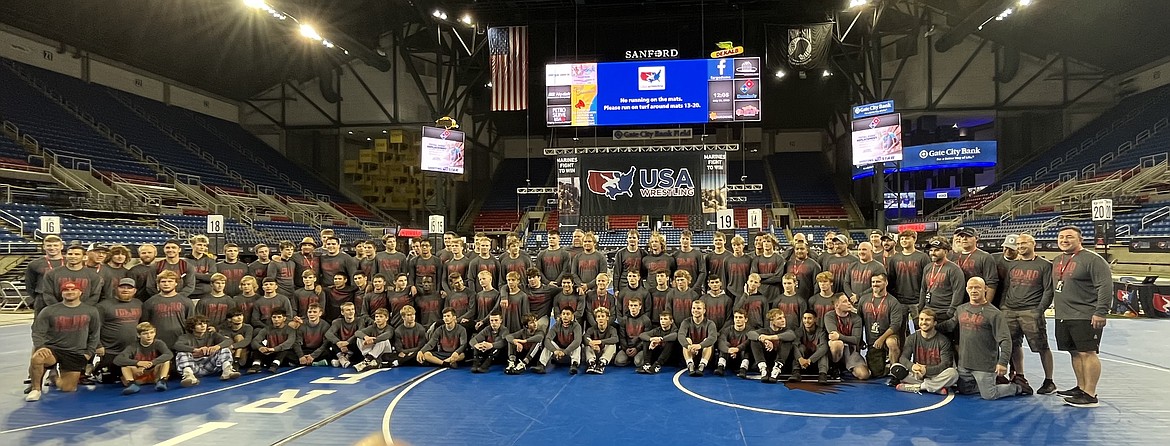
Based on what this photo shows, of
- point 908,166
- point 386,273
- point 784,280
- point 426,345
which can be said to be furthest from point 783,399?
point 908,166

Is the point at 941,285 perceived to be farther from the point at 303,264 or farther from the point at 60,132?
the point at 60,132

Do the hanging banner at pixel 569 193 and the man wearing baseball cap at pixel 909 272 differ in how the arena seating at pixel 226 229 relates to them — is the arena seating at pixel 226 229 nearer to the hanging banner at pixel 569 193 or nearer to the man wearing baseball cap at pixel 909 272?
the hanging banner at pixel 569 193

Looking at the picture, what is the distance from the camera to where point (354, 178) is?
103 ft

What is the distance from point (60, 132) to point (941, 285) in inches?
1085

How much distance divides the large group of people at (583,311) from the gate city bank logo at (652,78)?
11.4 meters

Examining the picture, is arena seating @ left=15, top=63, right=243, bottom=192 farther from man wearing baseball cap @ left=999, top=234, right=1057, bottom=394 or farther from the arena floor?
man wearing baseball cap @ left=999, top=234, right=1057, bottom=394

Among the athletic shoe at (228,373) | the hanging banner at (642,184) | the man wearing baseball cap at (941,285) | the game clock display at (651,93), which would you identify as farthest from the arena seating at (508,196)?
the man wearing baseball cap at (941,285)

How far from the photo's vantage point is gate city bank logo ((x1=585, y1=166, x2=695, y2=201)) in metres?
15.8

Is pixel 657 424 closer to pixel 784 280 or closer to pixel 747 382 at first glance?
pixel 747 382

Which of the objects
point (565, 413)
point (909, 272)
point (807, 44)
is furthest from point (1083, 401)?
point (807, 44)

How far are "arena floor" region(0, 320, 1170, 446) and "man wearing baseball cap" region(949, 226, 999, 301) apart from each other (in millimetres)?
1319

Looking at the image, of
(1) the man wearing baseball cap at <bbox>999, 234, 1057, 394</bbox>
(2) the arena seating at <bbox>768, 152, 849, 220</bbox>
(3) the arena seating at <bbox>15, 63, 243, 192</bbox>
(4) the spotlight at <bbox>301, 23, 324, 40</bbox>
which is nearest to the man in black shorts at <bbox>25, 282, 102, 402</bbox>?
(1) the man wearing baseball cap at <bbox>999, 234, 1057, 394</bbox>

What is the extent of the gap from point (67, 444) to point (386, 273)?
4.34 metres

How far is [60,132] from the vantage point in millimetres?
20812
